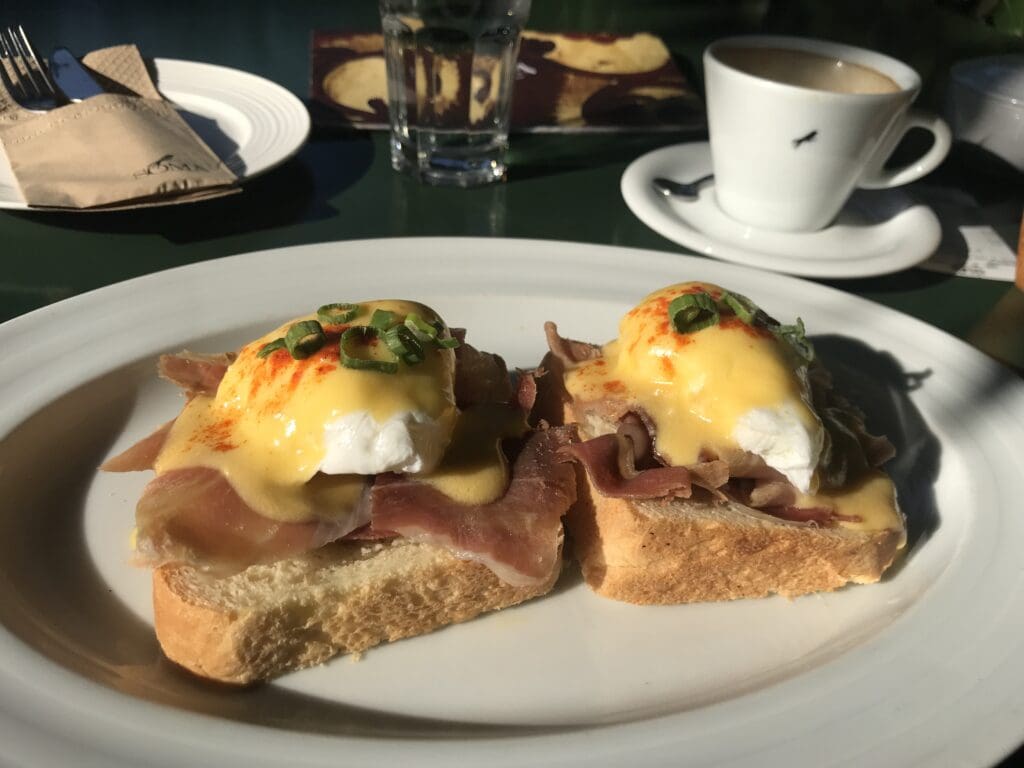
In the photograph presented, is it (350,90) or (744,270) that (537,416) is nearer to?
(744,270)

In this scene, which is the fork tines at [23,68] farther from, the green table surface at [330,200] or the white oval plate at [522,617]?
the white oval plate at [522,617]

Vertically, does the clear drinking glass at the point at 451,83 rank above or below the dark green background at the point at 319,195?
above

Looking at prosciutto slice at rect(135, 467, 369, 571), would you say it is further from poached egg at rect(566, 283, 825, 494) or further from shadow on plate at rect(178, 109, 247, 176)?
shadow on plate at rect(178, 109, 247, 176)

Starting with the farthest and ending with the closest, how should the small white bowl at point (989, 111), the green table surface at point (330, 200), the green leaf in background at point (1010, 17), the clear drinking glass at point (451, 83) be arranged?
the green leaf in background at point (1010, 17)
the small white bowl at point (989, 111)
the clear drinking glass at point (451, 83)
the green table surface at point (330, 200)

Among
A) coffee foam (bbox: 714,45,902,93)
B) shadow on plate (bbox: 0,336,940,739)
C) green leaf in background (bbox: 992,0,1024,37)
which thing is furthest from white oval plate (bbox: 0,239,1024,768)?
green leaf in background (bbox: 992,0,1024,37)

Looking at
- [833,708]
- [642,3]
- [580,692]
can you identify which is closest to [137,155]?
[580,692]

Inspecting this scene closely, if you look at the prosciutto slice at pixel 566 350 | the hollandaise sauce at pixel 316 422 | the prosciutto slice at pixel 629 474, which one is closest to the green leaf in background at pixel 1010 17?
the prosciutto slice at pixel 566 350
